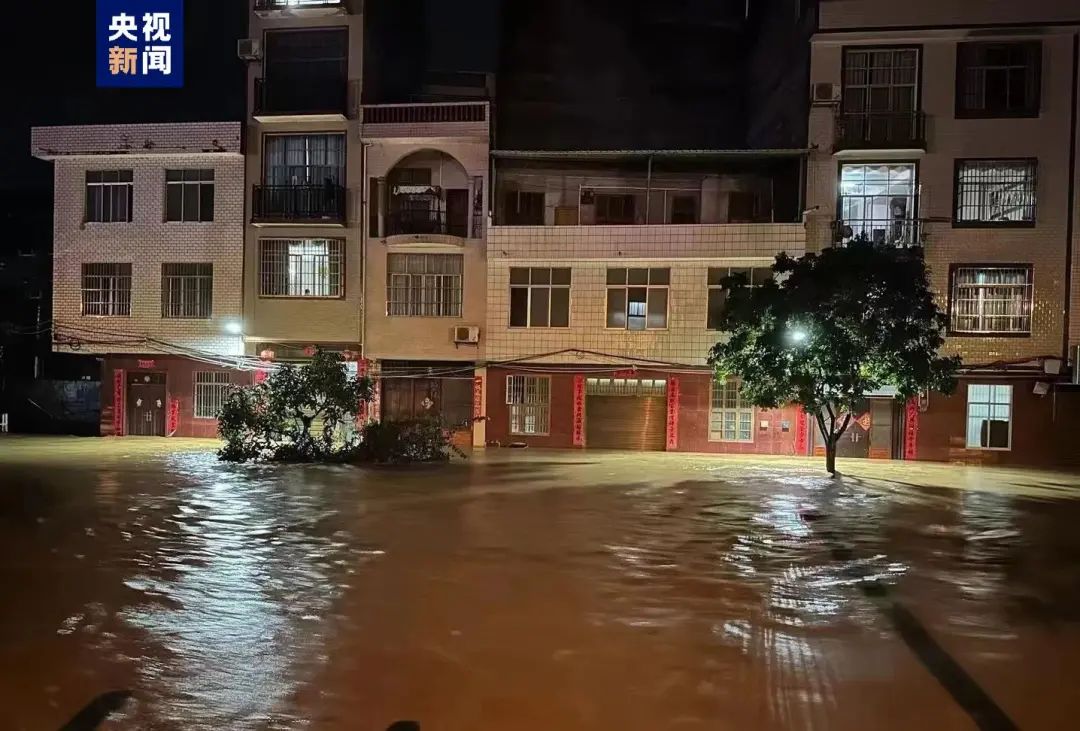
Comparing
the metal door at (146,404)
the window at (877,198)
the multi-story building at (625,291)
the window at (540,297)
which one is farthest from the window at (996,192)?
the metal door at (146,404)

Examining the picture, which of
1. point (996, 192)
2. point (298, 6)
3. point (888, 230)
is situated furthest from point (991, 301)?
point (298, 6)

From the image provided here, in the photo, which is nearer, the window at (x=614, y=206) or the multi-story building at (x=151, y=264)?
A: the window at (x=614, y=206)

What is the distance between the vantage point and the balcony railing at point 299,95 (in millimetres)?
25766

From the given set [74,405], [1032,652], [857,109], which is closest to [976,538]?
[1032,652]

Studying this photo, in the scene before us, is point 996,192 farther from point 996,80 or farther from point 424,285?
point 424,285

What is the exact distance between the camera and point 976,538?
1247 centimetres

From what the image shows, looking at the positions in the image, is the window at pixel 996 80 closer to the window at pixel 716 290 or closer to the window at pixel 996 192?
the window at pixel 996 192

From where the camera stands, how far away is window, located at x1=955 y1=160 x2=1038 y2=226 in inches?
915

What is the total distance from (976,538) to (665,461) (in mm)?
10607

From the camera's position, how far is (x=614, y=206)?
86.0 feet

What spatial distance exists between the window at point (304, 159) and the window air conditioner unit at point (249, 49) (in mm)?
2500

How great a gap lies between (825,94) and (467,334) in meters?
12.6

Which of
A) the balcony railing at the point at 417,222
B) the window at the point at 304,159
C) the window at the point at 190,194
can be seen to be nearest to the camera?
the balcony railing at the point at 417,222

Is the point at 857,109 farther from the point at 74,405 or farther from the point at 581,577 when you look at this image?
the point at 74,405
